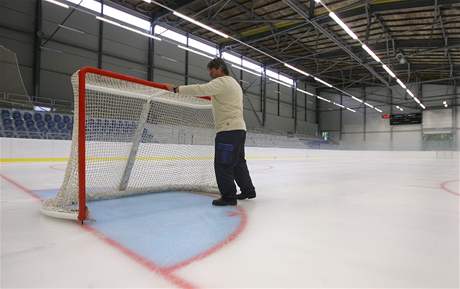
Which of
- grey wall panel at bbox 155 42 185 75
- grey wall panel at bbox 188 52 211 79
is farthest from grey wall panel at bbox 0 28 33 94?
grey wall panel at bbox 188 52 211 79

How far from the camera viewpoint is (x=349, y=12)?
509 inches

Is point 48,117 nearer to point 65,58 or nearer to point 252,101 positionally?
point 65,58

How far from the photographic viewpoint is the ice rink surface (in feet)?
3.83

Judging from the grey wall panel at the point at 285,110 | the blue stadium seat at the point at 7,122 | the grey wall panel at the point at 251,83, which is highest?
the grey wall panel at the point at 251,83

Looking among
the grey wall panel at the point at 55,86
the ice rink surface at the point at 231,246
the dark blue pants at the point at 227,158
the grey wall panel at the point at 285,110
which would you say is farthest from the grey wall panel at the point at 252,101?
the ice rink surface at the point at 231,246

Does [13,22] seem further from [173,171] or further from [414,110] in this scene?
[414,110]

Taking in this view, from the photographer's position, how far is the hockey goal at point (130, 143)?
221 centimetres

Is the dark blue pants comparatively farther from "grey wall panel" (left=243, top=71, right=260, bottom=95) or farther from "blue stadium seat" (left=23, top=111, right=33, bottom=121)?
"grey wall panel" (left=243, top=71, right=260, bottom=95)

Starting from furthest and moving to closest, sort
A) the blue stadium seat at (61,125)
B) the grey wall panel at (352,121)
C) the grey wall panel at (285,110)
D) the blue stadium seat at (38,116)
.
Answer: the grey wall panel at (352,121) < the grey wall panel at (285,110) < the blue stadium seat at (61,125) < the blue stadium seat at (38,116)

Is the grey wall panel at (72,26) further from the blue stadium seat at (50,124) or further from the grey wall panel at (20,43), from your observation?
the blue stadium seat at (50,124)

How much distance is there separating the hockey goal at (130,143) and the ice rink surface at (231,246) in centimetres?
33

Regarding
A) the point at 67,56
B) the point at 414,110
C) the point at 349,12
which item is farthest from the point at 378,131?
the point at 67,56

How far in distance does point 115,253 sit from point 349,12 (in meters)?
14.4

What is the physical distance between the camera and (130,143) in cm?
315
